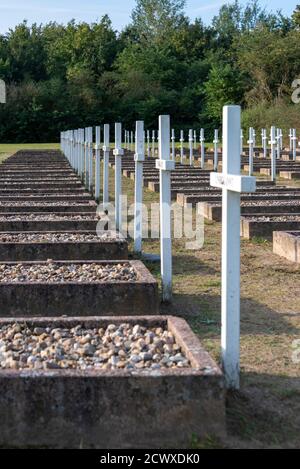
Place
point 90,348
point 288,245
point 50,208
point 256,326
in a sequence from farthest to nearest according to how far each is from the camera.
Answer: point 50,208 < point 288,245 < point 256,326 < point 90,348

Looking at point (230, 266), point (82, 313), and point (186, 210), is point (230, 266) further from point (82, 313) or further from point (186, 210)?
point (186, 210)

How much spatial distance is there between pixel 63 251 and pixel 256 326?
105 inches

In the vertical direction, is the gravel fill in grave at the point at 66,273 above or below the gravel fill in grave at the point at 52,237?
below

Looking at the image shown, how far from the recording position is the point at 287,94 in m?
46.7

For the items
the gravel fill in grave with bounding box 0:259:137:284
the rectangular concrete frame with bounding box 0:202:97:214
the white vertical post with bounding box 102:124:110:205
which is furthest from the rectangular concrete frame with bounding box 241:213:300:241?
the gravel fill in grave with bounding box 0:259:137:284

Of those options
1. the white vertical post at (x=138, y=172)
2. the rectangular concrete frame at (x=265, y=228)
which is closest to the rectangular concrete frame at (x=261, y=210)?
the rectangular concrete frame at (x=265, y=228)

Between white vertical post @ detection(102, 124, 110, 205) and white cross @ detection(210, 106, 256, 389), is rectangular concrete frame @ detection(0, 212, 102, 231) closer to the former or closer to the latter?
white vertical post @ detection(102, 124, 110, 205)

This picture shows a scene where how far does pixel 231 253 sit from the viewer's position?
4.52m

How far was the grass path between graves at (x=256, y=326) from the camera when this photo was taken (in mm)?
4156

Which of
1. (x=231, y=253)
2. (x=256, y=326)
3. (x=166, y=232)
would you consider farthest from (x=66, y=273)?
(x=231, y=253)

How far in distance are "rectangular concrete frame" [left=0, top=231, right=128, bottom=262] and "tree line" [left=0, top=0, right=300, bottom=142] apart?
31.9m

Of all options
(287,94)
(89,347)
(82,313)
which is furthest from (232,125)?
(287,94)

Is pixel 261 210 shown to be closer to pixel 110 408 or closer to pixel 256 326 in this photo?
pixel 256 326

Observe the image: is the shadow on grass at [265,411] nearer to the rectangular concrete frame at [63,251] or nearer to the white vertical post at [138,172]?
the rectangular concrete frame at [63,251]
